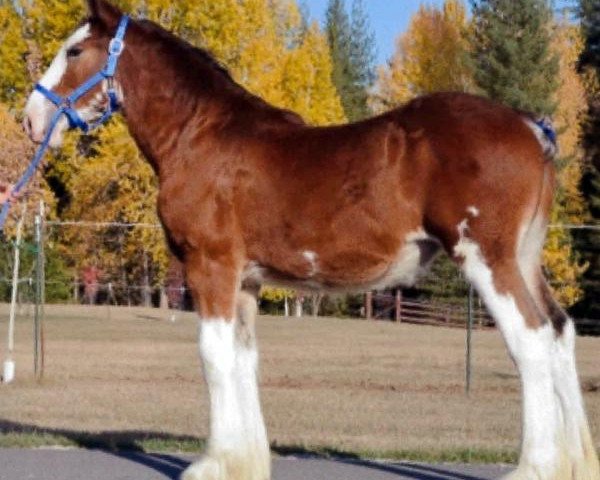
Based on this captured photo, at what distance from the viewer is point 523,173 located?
24.4 ft

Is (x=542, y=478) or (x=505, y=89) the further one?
(x=505, y=89)

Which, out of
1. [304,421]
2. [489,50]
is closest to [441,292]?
[304,421]

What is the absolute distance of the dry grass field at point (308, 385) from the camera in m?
14.0

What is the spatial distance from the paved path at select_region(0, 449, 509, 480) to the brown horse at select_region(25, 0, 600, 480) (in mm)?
676

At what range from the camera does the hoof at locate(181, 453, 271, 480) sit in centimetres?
789

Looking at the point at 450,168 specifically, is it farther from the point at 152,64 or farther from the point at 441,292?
the point at 441,292

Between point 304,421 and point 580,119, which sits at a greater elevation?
point 580,119

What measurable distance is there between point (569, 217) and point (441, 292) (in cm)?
1588

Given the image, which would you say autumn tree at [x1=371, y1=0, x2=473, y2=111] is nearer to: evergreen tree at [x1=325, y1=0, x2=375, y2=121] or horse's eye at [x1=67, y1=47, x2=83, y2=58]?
evergreen tree at [x1=325, y1=0, x2=375, y2=121]

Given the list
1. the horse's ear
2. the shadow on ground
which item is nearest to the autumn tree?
the shadow on ground

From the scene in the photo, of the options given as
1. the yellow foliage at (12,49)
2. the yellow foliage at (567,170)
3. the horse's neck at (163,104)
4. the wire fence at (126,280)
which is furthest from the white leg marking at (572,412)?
the yellow foliage at (12,49)

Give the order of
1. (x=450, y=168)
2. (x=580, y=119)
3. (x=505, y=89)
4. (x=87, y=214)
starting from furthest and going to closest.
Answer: (x=580, y=119), (x=505, y=89), (x=87, y=214), (x=450, y=168)

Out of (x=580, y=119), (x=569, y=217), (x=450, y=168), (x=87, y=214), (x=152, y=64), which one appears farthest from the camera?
(x=580, y=119)

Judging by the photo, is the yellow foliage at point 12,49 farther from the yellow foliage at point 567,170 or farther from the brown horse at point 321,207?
the brown horse at point 321,207
